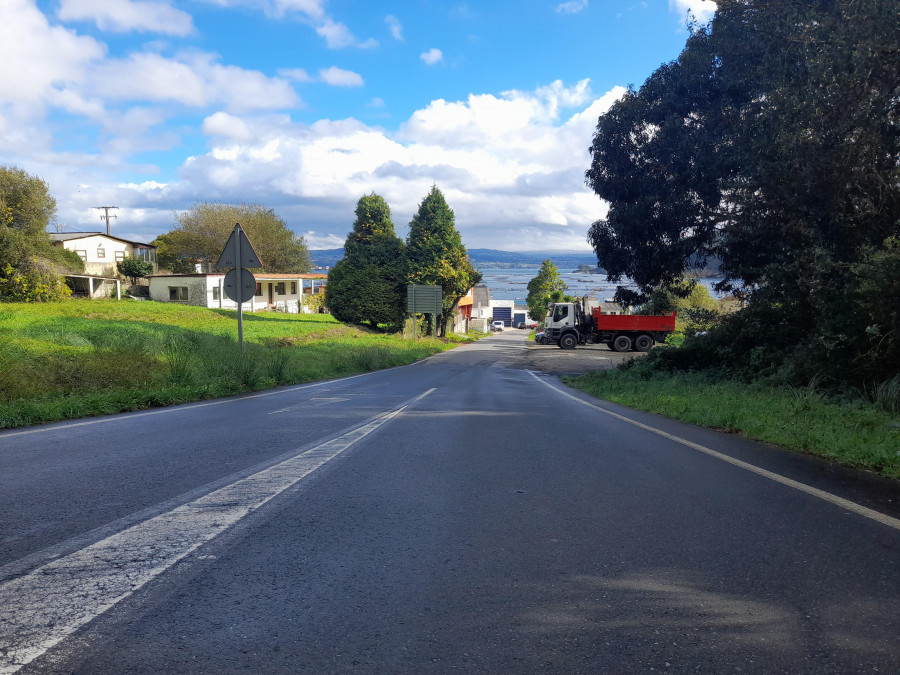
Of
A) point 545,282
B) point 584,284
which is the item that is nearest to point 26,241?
point 545,282

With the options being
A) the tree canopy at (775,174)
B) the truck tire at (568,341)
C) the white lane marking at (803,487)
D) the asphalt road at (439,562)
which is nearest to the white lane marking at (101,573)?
the asphalt road at (439,562)

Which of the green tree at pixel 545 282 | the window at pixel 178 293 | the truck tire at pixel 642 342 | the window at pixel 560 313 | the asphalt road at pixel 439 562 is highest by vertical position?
the green tree at pixel 545 282

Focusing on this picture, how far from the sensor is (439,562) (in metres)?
3.02

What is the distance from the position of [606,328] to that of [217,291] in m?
35.2

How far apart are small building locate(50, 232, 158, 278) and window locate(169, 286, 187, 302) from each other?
6.23 metres

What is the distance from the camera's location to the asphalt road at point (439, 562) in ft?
7.21

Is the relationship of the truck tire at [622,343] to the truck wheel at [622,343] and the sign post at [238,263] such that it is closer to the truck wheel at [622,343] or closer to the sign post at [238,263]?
the truck wheel at [622,343]

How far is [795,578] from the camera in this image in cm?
284

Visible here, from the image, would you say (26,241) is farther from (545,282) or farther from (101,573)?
(545,282)

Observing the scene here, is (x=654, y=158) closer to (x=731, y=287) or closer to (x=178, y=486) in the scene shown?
(x=731, y=287)

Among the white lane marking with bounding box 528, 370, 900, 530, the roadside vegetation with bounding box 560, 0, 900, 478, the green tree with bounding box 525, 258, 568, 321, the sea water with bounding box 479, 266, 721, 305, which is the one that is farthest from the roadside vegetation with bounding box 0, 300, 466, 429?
the green tree with bounding box 525, 258, 568, 321

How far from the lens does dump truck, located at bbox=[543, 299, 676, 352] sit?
126 feet

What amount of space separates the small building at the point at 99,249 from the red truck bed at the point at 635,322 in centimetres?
4515

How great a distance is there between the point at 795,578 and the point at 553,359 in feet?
98.6
